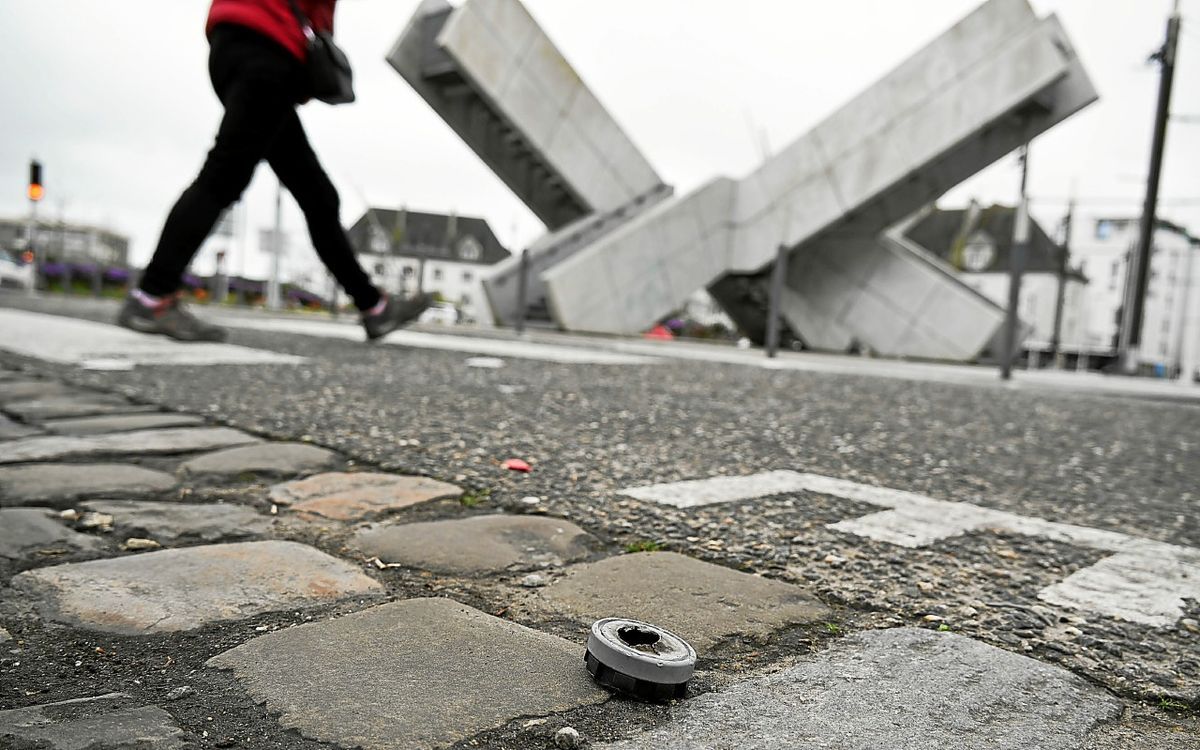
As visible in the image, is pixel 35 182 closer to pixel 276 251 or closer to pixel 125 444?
pixel 276 251

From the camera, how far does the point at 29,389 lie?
10.8ft

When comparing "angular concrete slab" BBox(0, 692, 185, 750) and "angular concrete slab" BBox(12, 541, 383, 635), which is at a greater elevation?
"angular concrete slab" BBox(12, 541, 383, 635)

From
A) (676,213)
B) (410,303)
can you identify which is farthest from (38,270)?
(410,303)

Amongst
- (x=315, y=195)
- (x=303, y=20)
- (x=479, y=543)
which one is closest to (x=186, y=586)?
(x=479, y=543)

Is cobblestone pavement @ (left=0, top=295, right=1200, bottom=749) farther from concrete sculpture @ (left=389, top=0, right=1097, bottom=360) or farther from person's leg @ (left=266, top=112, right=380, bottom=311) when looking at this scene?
concrete sculpture @ (left=389, top=0, right=1097, bottom=360)

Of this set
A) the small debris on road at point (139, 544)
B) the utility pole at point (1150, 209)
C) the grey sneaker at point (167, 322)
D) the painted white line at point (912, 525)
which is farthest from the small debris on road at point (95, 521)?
the utility pole at point (1150, 209)

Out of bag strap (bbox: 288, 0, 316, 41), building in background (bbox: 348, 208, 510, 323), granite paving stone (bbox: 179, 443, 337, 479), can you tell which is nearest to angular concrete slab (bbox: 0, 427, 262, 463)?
granite paving stone (bbox: 179, 443, 337, 479)

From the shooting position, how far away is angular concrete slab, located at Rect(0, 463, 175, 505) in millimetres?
1776

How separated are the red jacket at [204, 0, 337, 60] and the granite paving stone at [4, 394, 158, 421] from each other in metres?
1.81

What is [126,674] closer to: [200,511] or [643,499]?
[200,511]

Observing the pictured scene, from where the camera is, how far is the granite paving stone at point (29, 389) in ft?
10.2

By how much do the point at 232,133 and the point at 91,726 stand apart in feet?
11.9

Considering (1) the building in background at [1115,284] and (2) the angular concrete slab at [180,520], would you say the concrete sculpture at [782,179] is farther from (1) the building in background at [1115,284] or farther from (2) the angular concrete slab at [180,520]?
(1) the building in background at [1115,284]

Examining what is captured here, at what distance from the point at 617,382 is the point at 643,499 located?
2.99 m
